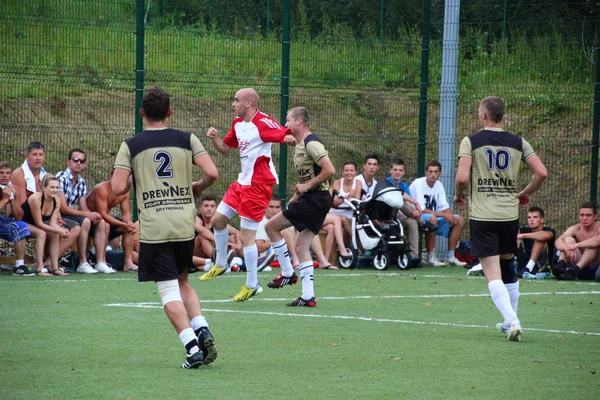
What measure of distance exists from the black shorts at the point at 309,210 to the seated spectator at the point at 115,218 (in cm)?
443

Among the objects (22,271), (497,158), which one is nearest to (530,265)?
(497,158)

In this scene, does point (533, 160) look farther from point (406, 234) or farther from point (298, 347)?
point (406, 234)

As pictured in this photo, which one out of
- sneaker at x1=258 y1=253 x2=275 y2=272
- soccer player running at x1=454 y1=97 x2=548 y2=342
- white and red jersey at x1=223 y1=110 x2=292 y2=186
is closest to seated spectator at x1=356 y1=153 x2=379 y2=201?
sneaker at x1=258 y1=253 x2=275 y2=272

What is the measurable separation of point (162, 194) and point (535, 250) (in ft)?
29.1

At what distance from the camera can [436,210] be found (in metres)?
16.7

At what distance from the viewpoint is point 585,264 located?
46.6 ft

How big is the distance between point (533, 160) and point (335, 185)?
24.8 feet

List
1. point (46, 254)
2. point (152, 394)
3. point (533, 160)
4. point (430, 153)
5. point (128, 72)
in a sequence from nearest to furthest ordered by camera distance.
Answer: point (152, 394)
point (533, 160)
point (46, 254)
point (128, 72)
point (430, 153)

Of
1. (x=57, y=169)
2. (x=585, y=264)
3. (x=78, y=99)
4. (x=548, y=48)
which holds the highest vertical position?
(x=548, y=48)

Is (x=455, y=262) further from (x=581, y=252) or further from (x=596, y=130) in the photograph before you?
(x=596, y=130)

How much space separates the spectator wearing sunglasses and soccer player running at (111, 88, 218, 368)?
7302 mm

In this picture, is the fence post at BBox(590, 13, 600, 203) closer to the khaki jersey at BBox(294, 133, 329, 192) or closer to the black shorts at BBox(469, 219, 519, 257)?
the khaki jersey at BBox(294, 133, 329, 192)

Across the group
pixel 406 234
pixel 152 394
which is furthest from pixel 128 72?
pixel 152 394

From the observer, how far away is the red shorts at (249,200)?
11.1 metres
